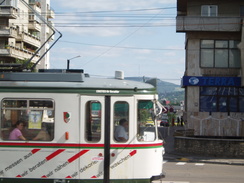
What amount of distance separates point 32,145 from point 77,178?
1310mm

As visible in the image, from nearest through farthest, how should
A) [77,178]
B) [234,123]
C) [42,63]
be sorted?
1. [77,178]
2. [234,123]
3. [42,63]

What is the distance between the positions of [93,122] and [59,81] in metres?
1.31

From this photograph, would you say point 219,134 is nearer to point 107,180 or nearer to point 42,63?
point 107,180

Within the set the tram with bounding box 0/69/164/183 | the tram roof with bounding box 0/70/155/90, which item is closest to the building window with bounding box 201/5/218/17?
the tram roof with bounding box 0/70/155/90

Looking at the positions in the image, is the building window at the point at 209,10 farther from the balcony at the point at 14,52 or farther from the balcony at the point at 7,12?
the balcony at the point at 7,12

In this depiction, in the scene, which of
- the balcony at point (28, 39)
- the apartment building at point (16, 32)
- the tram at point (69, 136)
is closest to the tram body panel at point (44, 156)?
the tram at point (69, 136)

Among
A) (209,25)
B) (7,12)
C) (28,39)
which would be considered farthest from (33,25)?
(209,25)

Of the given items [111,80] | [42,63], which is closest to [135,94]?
[111,80]

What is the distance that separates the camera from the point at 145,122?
11.7 metres

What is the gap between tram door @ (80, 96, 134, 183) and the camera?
1141 centimetres

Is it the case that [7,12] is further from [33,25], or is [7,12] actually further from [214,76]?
[214,76]

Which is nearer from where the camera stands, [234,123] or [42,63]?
[234,123]

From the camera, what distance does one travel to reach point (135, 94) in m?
11.7

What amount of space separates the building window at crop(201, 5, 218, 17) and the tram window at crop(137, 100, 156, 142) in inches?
910
